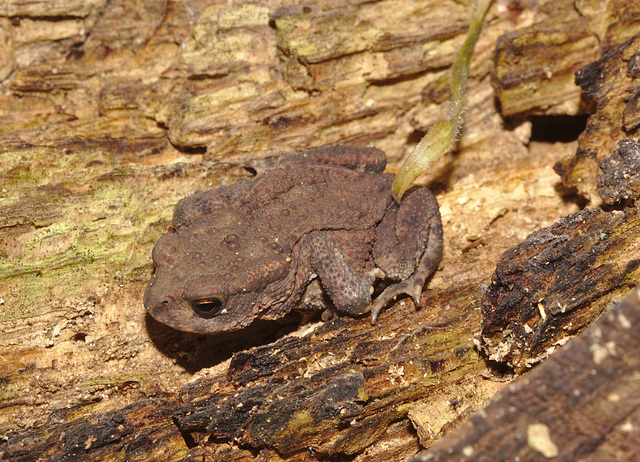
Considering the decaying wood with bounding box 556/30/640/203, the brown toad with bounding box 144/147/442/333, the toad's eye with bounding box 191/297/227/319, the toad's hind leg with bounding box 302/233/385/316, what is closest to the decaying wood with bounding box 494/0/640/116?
the decaying wood with bounding box 556/30/640/203

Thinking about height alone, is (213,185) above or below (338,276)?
above

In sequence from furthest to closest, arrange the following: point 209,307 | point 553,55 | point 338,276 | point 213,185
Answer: point 553,55 < point 213,185 < point 338,276 < point 209,307

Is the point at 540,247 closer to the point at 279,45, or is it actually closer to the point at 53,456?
the point at 279,45

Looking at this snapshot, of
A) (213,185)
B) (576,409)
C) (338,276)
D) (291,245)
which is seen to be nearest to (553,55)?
(338,276)

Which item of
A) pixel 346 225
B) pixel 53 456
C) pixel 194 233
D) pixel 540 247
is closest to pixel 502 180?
pixel 540 247

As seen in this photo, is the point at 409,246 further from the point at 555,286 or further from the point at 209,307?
the point at 209,307

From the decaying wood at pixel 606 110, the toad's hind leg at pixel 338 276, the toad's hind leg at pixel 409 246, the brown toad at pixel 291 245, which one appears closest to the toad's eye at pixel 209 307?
the brown toad at pixel 291 245

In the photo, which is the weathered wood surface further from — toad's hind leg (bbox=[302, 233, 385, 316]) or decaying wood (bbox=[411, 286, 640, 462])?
decaying wood (bbox=[411, 286, 640, 462])
